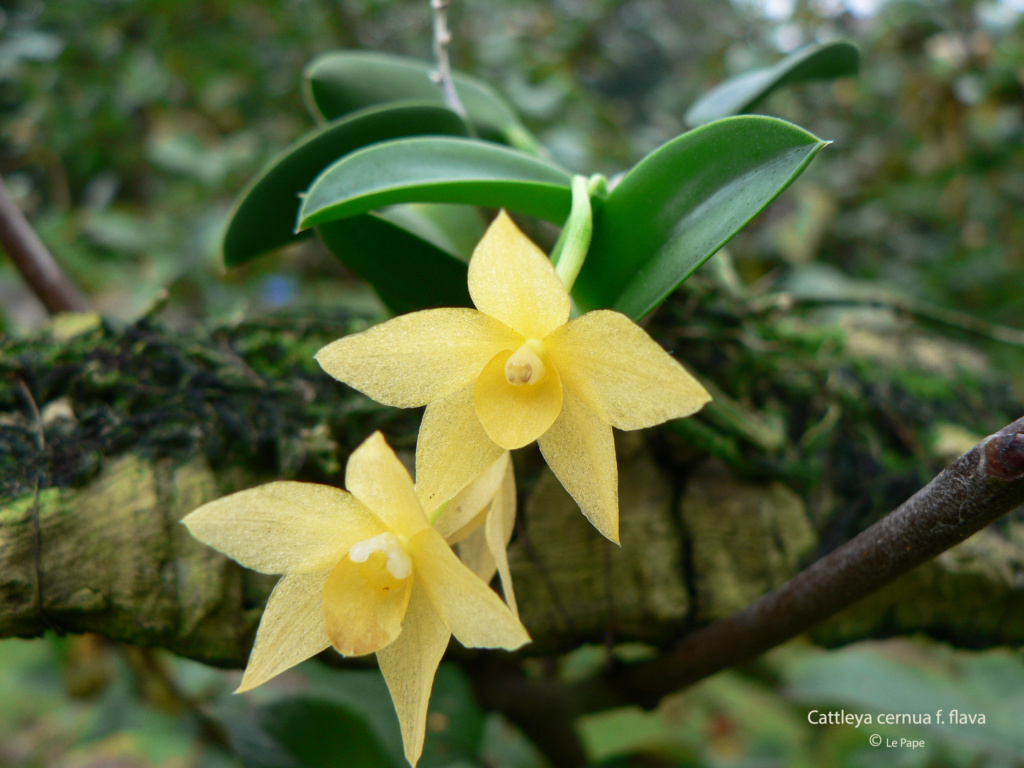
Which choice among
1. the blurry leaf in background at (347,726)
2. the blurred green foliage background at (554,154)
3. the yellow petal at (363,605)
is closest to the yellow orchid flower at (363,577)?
the yellow petal at (363,605)

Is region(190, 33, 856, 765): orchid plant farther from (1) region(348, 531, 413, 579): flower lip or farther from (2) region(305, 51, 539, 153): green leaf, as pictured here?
(2) region(305, 51, 539, 153): green leaf

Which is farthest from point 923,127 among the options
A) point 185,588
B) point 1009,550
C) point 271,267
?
point 185,588

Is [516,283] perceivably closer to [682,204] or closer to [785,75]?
[682,204]

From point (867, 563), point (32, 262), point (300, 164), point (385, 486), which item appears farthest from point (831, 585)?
point (32, 262)

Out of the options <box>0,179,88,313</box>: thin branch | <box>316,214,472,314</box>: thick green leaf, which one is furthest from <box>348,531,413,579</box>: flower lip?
<box>0,179,88,313</box>: thin branch

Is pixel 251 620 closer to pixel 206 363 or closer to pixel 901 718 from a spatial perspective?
pixel 206 363

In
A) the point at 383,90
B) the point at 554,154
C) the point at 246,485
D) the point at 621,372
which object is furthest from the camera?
the point at 554,154
